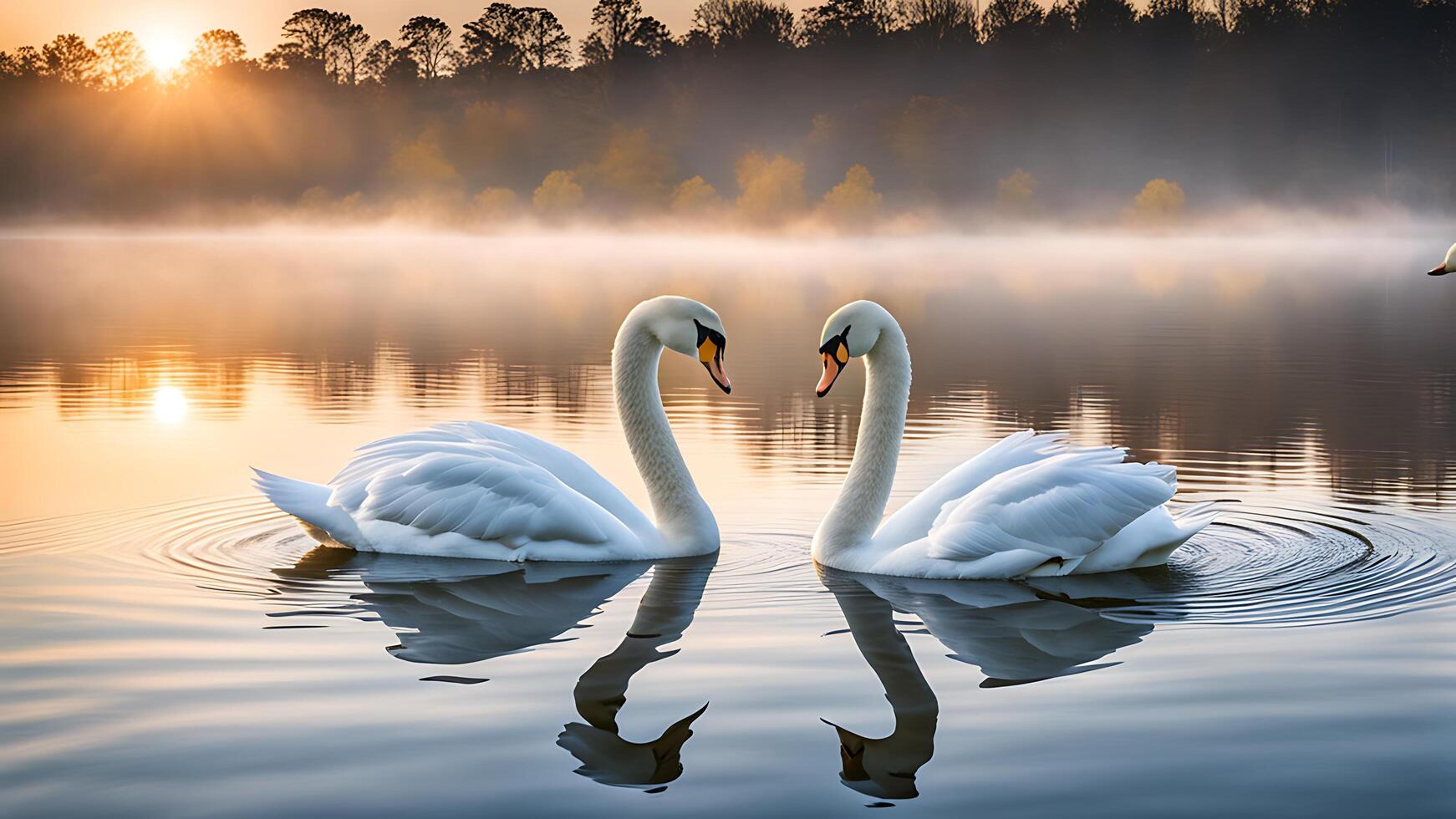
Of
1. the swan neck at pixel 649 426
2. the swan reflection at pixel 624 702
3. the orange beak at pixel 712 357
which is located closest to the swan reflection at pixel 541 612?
the swan reflection at pixel 624 702

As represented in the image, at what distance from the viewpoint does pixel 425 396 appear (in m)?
17.7

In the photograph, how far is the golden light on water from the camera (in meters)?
15.5

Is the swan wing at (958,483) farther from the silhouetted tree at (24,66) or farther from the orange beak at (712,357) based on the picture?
the silhouetted tree at (24,66)

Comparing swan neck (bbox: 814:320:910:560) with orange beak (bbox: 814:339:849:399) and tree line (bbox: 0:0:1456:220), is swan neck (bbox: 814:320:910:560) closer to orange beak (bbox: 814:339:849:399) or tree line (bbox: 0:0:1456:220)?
orange beak (bbox: 814:339:849:399)

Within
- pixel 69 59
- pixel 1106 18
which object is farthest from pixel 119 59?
pixel 1106 18

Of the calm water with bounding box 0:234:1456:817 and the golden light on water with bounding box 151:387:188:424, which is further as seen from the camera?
the golden light on water with bounding box 151:387:188:424

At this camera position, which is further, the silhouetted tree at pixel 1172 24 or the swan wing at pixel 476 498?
the silhouetted tree at pixel 1172 24

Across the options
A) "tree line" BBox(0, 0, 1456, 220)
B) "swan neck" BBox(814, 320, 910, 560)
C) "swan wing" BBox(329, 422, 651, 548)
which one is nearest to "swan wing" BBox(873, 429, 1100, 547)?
"swan neck" BBox(814, 320, 910, 560)

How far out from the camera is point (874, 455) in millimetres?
9172

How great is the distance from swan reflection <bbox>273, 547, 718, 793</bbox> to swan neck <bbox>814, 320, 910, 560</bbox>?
0.73 metres

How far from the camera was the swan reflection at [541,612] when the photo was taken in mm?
5680

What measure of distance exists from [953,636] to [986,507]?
1171mm

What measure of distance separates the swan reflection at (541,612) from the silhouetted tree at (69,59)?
13931cm

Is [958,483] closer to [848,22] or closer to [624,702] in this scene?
[624,702]
